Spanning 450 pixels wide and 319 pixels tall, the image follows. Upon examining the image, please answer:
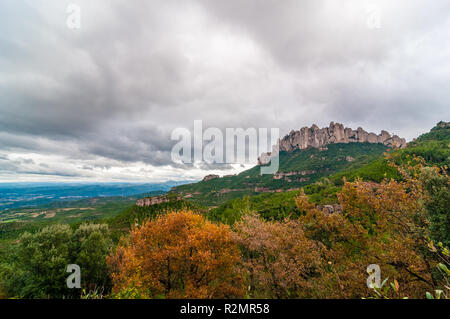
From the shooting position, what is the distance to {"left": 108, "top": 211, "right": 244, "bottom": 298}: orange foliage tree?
14.8m

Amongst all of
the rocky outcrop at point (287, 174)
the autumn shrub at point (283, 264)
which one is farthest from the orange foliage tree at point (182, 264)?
the rocky outcrop at point (287, 174)

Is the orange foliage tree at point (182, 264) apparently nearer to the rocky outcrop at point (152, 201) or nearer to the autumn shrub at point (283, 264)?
the autumn shrub at point (283, 264)

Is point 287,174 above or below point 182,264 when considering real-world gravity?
above

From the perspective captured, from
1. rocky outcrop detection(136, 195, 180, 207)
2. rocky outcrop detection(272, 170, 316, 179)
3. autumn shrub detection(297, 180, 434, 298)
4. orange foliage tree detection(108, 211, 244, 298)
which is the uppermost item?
rocky outcrop detection(272, 170, 316, 179)

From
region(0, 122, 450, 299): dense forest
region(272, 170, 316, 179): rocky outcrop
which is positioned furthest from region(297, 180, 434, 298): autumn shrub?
region(272, 170, 316, 179): rocky outcrop

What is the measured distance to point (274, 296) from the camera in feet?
48.1

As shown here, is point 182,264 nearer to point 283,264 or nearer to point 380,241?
point 283,264

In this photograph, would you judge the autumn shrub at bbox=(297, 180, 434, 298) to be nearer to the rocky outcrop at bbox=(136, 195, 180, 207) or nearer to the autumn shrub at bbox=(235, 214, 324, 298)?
the autumn shrub at bbox=(235, 214, 324, 298)

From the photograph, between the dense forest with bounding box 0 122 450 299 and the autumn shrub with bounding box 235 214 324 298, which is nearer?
the dense forest with bounding box 0 122 450 299

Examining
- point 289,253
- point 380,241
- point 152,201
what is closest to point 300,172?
point 152,201

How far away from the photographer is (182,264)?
51.6 ft

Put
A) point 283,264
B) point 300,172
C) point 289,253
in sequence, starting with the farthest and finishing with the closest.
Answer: point 300,172, point 289,253, point 283,264

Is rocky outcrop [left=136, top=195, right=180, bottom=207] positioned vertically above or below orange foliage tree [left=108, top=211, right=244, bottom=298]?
below
